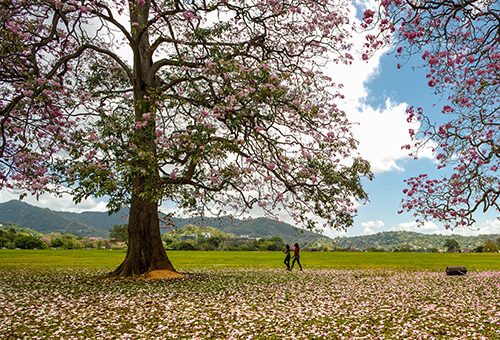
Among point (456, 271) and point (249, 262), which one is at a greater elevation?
point (456, 271)

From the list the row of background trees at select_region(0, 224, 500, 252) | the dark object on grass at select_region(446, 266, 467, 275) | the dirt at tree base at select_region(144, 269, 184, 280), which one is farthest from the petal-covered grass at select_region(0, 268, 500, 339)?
the row of background trees at select_region(0, 224, 500, 252)

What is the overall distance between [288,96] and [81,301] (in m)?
Answer: 12.6

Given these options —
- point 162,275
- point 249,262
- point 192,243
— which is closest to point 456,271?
point 162,275

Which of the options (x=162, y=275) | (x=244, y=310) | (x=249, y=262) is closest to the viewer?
(x=244, y=310)

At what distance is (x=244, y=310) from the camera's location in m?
13.7

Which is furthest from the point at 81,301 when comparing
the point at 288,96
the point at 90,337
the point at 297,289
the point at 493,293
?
the point at 493,293

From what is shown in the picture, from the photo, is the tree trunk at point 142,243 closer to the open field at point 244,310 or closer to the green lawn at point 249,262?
the open field at point 244,310

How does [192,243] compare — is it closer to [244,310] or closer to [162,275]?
[162,275]

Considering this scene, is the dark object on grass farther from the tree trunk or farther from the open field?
the tree trunk

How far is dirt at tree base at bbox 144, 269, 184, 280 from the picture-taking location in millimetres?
22094

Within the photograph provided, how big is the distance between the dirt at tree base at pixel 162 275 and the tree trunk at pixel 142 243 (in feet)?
0.88

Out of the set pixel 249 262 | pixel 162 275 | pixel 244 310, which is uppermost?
pixel 162 275

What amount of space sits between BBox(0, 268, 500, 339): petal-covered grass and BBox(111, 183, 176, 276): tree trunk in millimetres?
1708

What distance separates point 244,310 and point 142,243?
1058 cm
